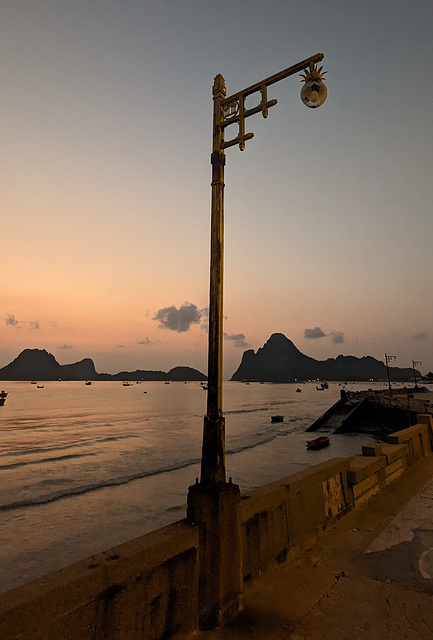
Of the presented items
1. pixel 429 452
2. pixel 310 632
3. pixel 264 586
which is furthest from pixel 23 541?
pixel 429 452

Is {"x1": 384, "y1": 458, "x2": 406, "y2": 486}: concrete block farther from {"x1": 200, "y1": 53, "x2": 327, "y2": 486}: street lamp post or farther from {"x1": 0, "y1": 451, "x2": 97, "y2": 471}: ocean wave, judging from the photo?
{"x1": 0, "y1": 451, "x2": 97, "y2": 471}: ocean wave

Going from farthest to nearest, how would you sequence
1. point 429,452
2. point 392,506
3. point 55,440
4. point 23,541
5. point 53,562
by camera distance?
point 55,440
point 23,541
point 429,452
point 53,562
point 392,506

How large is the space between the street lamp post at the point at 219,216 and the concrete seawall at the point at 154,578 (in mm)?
774

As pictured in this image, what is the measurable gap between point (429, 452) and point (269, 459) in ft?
54.8

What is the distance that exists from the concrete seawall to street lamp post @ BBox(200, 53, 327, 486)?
0.77 meters

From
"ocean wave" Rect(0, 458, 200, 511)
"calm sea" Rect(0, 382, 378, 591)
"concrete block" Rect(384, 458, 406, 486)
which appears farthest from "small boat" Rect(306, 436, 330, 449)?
"concrete block" Rect(384, 458, 406, 486)

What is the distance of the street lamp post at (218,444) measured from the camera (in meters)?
3.62

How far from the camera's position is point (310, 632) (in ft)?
11.3

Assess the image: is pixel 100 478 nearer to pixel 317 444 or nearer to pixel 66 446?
pixel 66 446

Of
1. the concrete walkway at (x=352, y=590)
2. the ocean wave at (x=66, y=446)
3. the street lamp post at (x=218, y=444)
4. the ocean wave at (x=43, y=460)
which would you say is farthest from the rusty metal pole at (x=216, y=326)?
the ocean wave at (x=66, y=446)

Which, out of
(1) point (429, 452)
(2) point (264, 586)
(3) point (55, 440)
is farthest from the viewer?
(3) point (55, 440)

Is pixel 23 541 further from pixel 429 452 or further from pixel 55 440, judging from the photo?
pixel 55 440

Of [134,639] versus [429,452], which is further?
[429,452]

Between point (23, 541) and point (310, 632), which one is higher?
point (310, 632)
